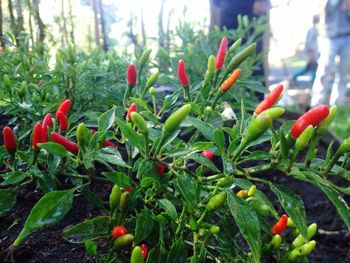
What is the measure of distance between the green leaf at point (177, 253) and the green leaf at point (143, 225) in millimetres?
52

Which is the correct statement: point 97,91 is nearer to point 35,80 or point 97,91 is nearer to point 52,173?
point 35,80

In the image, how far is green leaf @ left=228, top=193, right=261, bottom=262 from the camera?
59 cm

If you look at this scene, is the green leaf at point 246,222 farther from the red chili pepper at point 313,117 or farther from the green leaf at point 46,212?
the green leaf at point 46,212

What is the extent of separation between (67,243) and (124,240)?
1.10 ft

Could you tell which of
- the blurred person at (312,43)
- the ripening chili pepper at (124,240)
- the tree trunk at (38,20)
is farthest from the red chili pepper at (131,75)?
the blurred person at (312,43)

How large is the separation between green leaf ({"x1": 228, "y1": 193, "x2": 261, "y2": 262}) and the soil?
43 centimetres

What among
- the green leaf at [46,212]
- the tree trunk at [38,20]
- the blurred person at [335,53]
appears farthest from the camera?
the blurred person at [335,53]

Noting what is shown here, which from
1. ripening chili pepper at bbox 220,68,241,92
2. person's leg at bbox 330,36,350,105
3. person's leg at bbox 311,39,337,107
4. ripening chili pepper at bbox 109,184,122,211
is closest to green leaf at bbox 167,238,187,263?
ripening chili pepper at bbox 109,184,122,211

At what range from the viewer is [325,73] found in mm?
4285

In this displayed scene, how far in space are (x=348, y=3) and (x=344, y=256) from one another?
330cm

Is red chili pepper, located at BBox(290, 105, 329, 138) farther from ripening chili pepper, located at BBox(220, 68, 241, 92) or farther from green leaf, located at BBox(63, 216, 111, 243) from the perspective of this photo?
green leaf, located at BBox(63, 216, 111, 243)

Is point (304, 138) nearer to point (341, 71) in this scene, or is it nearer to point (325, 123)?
point (325, 123)

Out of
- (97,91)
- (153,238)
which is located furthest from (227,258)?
(97,91)

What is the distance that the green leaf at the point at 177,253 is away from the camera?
2.18ft
